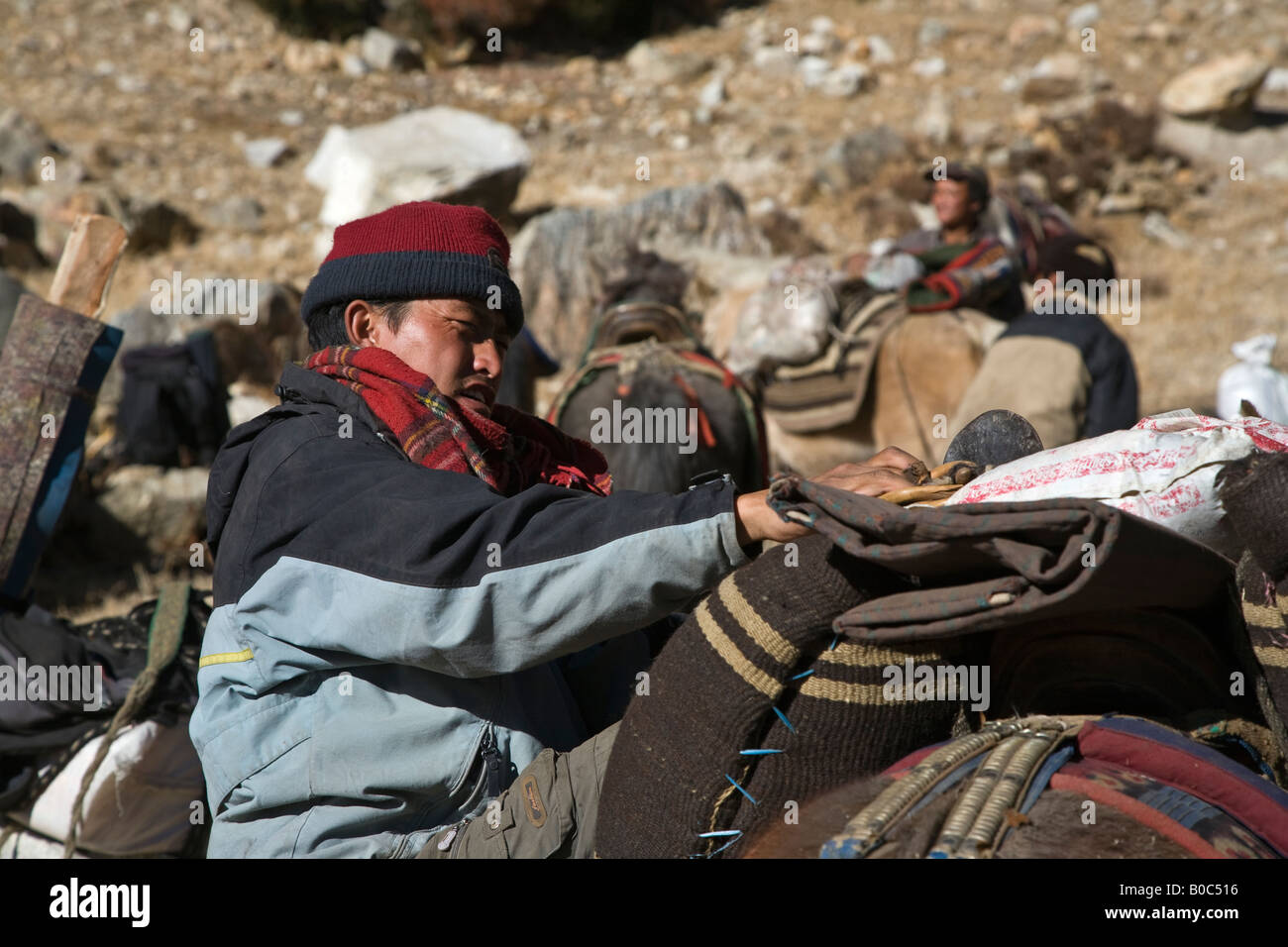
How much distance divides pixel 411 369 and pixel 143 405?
5825 millimetres

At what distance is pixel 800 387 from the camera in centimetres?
598

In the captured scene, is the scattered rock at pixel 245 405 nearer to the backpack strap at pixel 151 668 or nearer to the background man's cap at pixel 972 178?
the backpack strap at pixel 151 668

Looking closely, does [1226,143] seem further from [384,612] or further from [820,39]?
[384,612]

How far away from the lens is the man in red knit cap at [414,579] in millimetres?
1410

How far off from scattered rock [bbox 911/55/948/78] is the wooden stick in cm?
1386

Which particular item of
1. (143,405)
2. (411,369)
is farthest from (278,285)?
(411,369)

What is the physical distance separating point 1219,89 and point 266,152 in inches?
446

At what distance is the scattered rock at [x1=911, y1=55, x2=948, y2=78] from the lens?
15.5 meters

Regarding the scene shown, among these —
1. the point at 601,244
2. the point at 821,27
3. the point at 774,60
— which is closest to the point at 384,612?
the point at 601,244

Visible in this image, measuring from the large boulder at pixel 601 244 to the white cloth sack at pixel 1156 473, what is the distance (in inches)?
281

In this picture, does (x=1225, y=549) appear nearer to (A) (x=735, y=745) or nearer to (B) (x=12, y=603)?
(A) (x=735, y=745)

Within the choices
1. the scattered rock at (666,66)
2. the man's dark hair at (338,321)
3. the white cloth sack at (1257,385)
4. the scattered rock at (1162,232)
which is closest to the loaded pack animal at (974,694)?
the man's dark hair at (338,321)

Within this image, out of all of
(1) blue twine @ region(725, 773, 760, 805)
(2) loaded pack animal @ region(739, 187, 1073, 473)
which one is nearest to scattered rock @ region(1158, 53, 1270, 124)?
(2) loaded pack animal @ region(739, 187, 1073, 473)

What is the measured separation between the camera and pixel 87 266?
3.72 metres
